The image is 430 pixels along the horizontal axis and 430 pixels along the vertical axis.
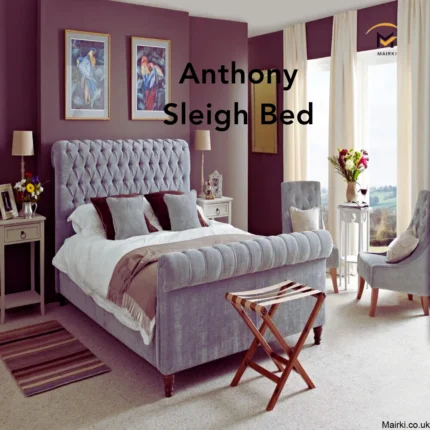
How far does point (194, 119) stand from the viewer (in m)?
6.44

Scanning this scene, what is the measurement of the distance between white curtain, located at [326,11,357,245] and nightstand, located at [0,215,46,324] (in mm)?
3287

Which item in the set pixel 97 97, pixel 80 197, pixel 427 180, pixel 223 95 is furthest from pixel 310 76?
pixel 80 197

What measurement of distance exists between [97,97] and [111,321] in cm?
242

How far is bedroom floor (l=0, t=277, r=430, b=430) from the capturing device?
3254mm

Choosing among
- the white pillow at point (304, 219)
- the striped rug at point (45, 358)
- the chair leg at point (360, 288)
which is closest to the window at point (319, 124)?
the white pillow at point (304, 219)

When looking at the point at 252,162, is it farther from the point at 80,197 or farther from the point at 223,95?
the point at 80,197

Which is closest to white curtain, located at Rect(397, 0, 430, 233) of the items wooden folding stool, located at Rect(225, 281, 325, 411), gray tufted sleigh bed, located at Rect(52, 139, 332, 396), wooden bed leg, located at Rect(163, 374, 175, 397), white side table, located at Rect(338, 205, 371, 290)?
white side table, located at Rect(338, 205, 371, 290)

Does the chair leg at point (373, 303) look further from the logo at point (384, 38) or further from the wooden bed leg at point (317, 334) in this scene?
the logo at point (384, 38)

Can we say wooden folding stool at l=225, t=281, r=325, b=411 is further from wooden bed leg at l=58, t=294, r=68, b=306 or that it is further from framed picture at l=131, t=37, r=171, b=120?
framed picture at l=131, t=37, r=171, b=120

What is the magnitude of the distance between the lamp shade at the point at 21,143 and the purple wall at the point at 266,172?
351 centimetres

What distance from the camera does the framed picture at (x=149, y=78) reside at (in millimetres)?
5785

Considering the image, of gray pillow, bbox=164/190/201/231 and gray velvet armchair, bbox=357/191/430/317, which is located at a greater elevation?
gray pillow, bbox=164/190/201/231

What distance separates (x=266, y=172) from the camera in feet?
A: 25.5

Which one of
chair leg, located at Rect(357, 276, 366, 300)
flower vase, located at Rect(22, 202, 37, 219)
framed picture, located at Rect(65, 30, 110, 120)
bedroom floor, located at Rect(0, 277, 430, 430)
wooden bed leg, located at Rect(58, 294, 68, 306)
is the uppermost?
framed picture, located at Rect(65, 30, 110, 120)
